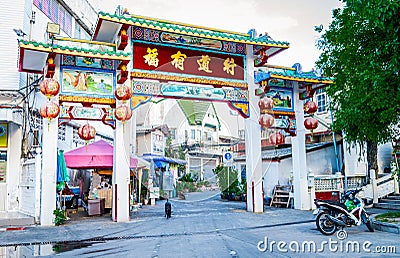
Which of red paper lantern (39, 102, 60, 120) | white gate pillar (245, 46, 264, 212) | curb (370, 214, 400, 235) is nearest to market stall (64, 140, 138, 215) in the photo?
red paper lantern (39, 102, 60, 120)

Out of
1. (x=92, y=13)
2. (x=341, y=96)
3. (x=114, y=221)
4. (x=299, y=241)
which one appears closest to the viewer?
(x=299, y=241)

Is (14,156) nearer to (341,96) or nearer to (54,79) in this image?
(54,79)

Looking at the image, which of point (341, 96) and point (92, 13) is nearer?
point (341, 96)

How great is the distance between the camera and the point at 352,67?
33.1 feet

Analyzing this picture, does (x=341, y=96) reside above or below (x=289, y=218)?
above

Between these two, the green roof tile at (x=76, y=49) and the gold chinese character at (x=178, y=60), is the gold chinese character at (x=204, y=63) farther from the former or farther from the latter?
the green roof tile at (x=76, y=49)

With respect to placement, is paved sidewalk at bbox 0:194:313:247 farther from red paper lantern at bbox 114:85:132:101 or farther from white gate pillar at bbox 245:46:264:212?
red paper lantern at bbox 114:85:132:101

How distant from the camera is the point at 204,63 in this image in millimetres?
11883

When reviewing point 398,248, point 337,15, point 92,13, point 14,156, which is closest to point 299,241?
point 398,248

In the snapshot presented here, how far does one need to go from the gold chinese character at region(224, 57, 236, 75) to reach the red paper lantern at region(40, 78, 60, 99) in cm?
542

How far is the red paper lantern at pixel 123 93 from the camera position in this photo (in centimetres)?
1008

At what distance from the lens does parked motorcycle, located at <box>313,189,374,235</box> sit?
770cm

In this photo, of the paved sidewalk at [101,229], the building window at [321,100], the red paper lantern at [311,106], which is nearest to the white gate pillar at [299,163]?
the red paper lantern at [311,106]

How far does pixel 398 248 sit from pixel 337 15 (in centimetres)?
942
